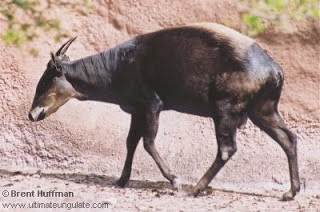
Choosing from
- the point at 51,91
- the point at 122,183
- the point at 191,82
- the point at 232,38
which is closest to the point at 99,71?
the point at 51,91

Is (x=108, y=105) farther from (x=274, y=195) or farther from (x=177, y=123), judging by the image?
Result: (x=274, y=195)

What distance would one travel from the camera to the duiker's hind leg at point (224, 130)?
7.05 m

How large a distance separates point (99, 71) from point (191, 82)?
3.23 ft

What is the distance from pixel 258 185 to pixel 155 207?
205cm

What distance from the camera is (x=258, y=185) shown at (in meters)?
8.64

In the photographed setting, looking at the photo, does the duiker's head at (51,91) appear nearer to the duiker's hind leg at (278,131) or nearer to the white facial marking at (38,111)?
the white facial marking at (38,111)

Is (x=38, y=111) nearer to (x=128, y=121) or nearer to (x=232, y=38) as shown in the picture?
(x=128, y=121)

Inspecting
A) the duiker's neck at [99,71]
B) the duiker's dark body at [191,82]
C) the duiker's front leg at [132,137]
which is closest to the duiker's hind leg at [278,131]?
the duiker's dark body at [191,82]

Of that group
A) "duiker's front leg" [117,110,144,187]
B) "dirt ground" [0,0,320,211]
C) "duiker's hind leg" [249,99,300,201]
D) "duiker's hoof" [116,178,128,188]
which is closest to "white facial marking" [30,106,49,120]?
"dirt ground" [0,0,320,211]

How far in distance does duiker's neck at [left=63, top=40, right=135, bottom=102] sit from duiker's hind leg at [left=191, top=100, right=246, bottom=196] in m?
1.16

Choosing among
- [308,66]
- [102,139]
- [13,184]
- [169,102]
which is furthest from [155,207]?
[308,66]

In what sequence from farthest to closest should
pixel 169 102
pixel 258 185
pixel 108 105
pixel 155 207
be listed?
1. pixel 108 105
2. pixel 258 185
3. pixel 169 102
4. pixel 155 207

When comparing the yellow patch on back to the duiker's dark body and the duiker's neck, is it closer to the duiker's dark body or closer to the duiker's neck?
the duiker's dark body

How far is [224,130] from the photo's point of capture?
23.3 feet
